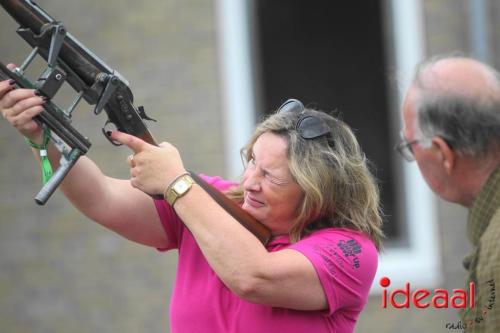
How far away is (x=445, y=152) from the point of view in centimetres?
263

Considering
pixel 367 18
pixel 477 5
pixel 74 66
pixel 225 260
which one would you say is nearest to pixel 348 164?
pixel 225 260

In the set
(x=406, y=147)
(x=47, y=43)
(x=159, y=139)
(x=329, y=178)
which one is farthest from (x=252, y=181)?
(x=159, y=139)

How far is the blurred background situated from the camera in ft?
19.9

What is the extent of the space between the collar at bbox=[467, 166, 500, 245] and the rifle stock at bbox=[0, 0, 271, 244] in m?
0.64

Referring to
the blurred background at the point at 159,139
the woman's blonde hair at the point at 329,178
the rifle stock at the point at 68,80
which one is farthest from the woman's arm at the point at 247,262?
the blurred background at the point at 159,139

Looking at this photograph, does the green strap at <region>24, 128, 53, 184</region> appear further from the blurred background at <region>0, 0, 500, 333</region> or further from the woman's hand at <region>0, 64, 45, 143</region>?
the blurred background at <region>0, 0, 500, 333</region>

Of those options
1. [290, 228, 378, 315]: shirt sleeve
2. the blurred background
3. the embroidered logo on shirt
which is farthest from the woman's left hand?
the blurred background

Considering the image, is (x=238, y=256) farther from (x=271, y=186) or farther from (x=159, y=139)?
(x=159, y=139)

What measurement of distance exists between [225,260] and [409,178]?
13.0ft

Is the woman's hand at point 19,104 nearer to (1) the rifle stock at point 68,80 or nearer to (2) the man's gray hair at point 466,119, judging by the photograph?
(1) the rifle stock at point 68,80

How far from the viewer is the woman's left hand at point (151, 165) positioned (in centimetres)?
261

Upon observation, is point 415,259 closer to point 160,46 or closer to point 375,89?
point 375,89

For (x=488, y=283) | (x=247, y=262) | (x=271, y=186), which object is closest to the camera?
(x=488, y=283)

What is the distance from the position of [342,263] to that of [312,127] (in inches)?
17.3
